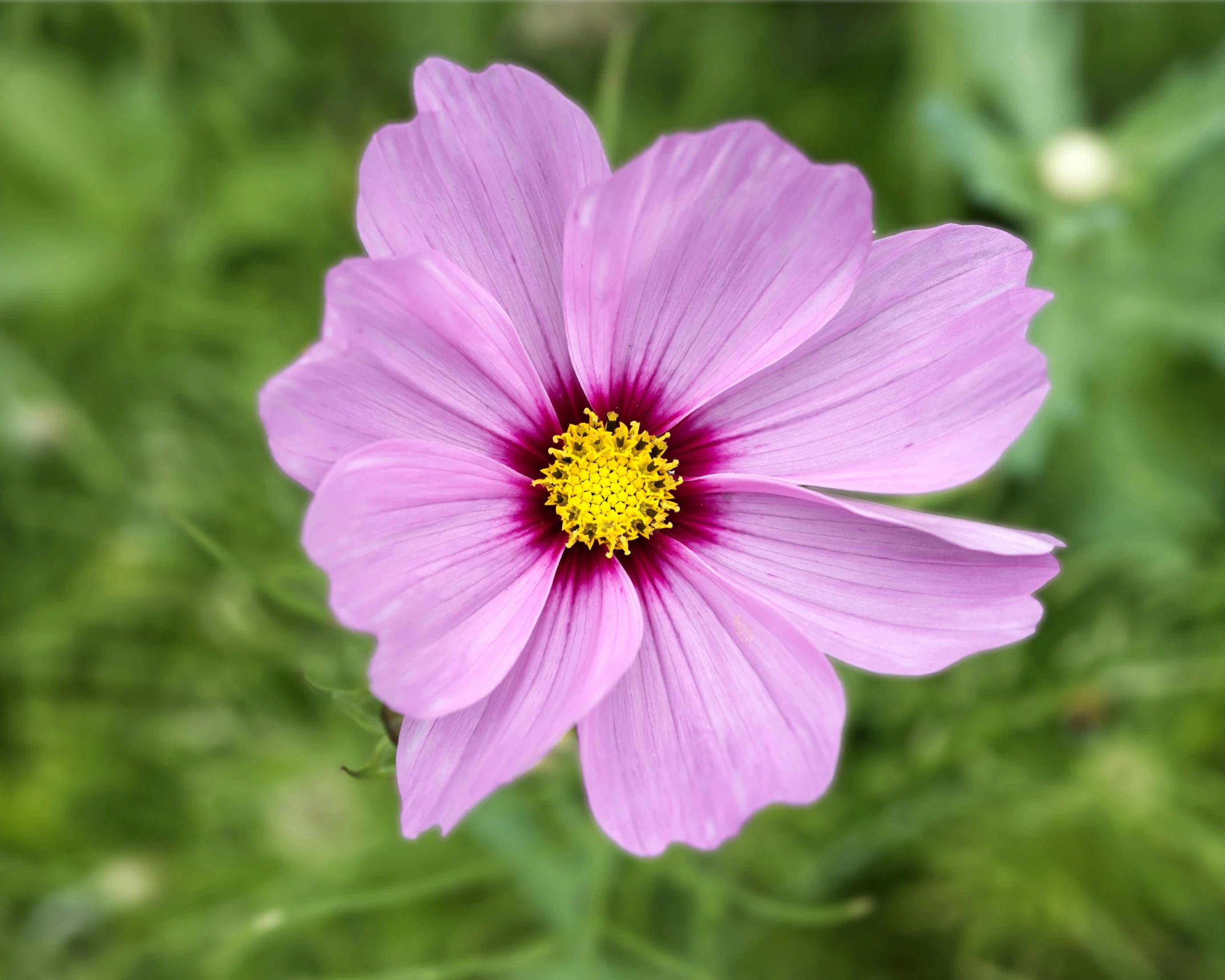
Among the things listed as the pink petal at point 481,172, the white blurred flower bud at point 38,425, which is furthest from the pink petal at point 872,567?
the white blurred flower bud at point 38,425

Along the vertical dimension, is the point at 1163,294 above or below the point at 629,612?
below

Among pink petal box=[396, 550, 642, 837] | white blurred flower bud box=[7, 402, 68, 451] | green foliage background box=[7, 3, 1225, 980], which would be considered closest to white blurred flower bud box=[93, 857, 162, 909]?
green foliage background box=[7, 3, 1225, 980]

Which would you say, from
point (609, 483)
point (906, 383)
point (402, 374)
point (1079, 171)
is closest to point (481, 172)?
point (402, 374)

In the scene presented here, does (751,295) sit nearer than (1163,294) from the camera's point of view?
Yes

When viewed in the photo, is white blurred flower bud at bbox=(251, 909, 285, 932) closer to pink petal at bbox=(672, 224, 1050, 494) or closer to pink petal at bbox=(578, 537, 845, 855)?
pink petal at bbox=(578, 537, 845, 855)

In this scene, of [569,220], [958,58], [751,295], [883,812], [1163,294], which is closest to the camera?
[569,220]

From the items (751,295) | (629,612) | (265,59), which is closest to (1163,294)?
(751,295)

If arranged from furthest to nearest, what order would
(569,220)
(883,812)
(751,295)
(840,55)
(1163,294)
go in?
(840,55) < (1163,294) < (883,812) < (751,295) < (569,220)

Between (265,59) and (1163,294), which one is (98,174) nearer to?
(265,59)
